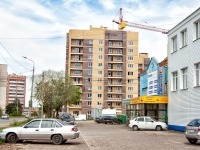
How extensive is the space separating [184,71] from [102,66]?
60.5 meters

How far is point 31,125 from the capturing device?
18078 mm

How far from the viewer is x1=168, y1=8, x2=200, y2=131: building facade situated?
95.6 ft

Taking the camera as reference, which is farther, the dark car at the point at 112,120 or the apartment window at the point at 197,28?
the dark car at the point at 112,120

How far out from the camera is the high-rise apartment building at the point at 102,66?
91.4 meters

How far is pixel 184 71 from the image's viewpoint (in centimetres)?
3228

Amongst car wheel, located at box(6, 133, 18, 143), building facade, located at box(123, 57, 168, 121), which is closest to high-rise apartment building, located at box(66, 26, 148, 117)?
building facade, located at box(123, 57, 168, 121)

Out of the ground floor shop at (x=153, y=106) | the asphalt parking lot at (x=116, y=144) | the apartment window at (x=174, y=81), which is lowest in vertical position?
the asphalt parking lot at (x=116, y=144)

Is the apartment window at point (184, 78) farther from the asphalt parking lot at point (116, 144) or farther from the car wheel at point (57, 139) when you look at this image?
the car wheel at point (57, 139)

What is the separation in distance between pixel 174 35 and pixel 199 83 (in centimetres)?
801

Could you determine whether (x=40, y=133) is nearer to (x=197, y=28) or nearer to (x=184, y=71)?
(x=197, y=28)

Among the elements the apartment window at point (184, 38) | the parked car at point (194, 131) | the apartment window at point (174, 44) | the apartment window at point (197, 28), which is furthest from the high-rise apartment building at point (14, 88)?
the parked car at point (194, 131)

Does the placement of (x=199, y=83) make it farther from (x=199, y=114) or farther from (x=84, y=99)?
(x=84, y=99)

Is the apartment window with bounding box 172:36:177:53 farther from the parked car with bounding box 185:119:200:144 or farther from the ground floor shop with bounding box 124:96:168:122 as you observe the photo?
the parked car with bounding box 185:119:200:144

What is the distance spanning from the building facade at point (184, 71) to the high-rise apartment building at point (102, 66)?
55597 millimetres
